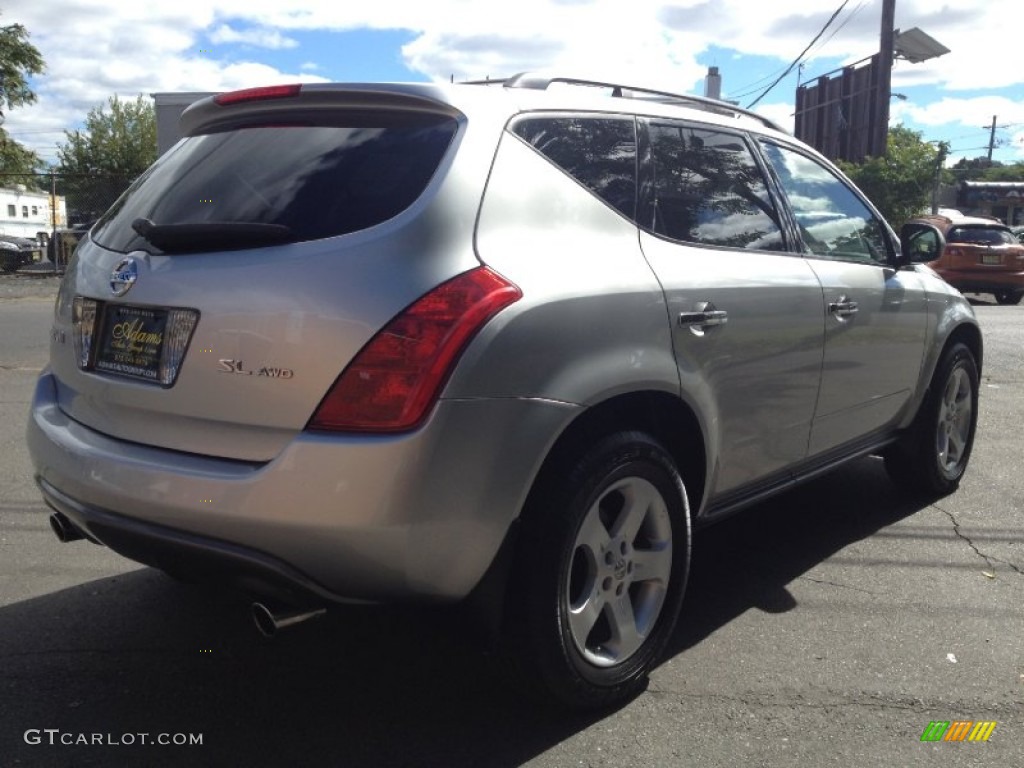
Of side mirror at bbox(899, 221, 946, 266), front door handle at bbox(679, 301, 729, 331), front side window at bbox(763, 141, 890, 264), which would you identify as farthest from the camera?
side mirror at bbox(899, 221, 946, 266)

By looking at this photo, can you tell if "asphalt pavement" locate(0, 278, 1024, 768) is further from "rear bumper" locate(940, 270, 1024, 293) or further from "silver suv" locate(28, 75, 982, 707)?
"rear bumper" locate(940, 270, 1024, 293)

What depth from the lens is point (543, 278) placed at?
2781mm

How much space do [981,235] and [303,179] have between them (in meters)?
18.3

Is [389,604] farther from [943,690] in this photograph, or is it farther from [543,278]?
[943,690]

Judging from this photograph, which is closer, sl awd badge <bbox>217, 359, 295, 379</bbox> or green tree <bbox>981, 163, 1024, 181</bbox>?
sl awd badge <bbox>217, 359, 295, 379</bbox>

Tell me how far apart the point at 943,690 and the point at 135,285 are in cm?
274

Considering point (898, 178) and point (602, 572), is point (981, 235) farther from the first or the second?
point (602, 572)

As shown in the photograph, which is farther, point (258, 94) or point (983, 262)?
point (983, 262)

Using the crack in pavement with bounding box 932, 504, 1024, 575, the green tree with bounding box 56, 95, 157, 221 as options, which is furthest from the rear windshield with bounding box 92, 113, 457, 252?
the green tree with bounding box 56, 95, 157, 221

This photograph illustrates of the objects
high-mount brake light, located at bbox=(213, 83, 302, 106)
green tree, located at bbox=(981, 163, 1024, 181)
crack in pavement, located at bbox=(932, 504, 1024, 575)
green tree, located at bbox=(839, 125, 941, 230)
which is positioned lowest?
crack in pavement, located at bbox=(932, 504, 1024, 575)

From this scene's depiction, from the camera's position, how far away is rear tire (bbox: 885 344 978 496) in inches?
202

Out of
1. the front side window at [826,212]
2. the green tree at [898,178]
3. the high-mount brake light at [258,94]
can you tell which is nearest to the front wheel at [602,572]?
the high-mount brake light at [258,94]

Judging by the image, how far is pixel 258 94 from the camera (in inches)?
124

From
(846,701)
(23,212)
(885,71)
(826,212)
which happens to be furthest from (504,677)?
(23,212)
